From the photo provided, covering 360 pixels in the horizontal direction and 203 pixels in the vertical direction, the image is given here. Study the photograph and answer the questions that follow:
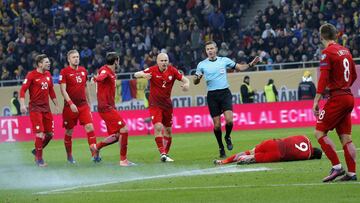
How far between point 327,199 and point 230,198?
1321 mm

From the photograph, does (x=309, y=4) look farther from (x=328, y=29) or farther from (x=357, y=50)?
(x=328, y=29)

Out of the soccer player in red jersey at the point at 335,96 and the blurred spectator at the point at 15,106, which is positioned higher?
the soccer player in red jersey at the point at 335,96

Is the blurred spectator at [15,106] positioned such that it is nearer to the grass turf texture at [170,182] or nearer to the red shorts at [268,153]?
the grass turf texture at [170,182]

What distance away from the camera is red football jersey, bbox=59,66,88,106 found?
20.5 m

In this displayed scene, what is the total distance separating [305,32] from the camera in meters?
36.2

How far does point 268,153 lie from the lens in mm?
17266

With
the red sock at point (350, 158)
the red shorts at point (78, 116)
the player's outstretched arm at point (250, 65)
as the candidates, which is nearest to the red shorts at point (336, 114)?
the red sock at point (350, 158)

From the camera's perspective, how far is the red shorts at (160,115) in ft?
64.0

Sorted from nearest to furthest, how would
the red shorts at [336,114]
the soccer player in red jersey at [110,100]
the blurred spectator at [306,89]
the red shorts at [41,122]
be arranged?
the red shorts at [336,114]
the soccer player in red jersey at [110,100]
the red shorts at [41,122]
the blurred spectator at [306,89]

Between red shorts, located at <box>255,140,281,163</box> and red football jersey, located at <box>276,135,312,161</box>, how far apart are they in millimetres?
75

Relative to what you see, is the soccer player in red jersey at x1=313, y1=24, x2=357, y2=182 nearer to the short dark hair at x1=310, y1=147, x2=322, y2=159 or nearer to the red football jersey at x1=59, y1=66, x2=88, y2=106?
the short dark hair at x1=310, y1=147, x2=322, y2=159

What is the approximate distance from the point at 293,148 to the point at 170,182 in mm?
3318

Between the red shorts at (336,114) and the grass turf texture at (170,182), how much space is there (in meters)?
0.82

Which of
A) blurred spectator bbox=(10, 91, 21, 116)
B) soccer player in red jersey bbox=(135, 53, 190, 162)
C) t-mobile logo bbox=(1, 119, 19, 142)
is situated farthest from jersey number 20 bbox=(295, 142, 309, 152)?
blurred spectator bbox=(10, 91, 21, 116)
